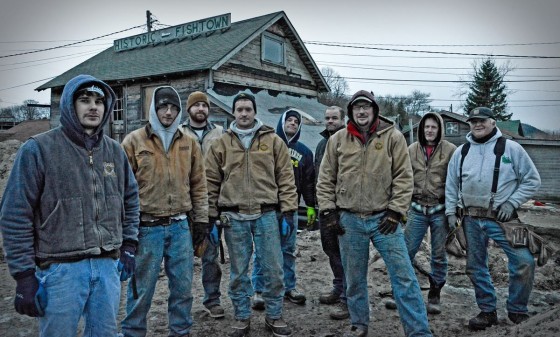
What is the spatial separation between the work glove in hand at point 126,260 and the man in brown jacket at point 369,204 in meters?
1.66

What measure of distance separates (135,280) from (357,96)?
243cm

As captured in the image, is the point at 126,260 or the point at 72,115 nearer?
the point at 72,115

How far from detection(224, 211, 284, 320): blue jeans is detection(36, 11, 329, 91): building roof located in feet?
37.5

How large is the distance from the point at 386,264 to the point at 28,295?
256 cm

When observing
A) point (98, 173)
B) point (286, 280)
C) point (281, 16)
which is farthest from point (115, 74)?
point (98, 173)

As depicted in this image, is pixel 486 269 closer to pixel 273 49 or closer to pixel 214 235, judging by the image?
pixel 214 235

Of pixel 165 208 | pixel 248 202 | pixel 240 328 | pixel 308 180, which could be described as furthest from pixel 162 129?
pixel 308 180

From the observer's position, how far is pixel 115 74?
1738cm

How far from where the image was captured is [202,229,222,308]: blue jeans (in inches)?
167

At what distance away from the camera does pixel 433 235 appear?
430 centimetres

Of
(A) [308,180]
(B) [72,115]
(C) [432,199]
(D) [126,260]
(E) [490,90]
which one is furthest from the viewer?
(E) [490,90]

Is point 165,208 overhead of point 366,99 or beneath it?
beneath

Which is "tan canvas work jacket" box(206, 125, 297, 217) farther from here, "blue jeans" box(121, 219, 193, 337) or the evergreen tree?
the evergreen tree

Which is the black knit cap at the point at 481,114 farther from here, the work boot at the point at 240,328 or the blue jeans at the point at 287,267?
the work boot at the point at 240,328
